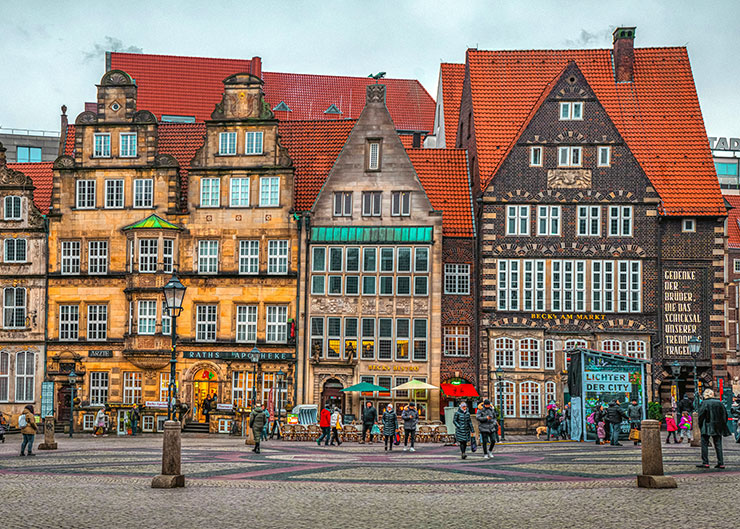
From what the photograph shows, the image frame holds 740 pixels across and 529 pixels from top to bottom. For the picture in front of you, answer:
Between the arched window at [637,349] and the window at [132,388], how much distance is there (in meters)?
23.1

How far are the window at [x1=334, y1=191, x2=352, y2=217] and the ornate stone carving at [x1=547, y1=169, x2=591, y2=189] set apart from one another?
31.4ft

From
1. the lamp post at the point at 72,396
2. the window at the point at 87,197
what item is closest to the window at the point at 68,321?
→ the lamp post at the point at 72,396

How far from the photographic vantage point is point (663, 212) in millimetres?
52594

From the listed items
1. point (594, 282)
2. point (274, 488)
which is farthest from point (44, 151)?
point (274, 488)

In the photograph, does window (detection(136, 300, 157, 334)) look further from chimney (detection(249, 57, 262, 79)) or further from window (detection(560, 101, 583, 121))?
chimney (detection(249, 57, 262, 79))

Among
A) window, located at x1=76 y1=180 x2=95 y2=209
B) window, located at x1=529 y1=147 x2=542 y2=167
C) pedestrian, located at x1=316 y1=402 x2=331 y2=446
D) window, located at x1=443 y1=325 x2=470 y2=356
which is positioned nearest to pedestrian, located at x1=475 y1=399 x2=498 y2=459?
pedestrian, located at x1=316 y1=402 x2=331 y2=446

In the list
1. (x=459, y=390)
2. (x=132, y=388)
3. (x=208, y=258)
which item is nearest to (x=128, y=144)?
(x=208, y=258)

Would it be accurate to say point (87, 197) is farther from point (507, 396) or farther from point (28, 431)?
point (28, 431)

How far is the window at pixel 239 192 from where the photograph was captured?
53.0 metres

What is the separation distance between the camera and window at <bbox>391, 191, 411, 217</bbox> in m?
52.4

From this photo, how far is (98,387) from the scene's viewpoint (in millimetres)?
52594

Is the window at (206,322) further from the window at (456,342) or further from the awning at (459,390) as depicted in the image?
the awning at (459,390)

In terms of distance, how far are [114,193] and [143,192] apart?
56.1 inches

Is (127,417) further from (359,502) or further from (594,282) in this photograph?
(359,502)
